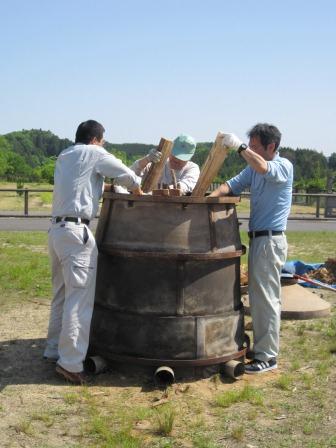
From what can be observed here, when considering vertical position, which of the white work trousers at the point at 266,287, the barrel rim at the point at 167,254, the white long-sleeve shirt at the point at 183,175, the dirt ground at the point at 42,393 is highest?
the white long-sleeve shirt at the point at 183,175

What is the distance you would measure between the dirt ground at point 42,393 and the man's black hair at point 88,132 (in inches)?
75.8

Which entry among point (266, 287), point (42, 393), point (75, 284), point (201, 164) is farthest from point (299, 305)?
point (201, 164)

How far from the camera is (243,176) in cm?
542

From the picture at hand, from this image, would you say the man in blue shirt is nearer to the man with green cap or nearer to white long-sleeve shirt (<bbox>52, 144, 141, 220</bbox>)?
the man with green cap

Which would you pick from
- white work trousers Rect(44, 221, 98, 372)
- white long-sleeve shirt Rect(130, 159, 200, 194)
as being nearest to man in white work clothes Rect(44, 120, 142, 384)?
white work trousers Rect(44, 221, 98, 372)

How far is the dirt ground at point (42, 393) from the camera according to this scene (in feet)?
12.7

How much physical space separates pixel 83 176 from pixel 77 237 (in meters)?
0.48

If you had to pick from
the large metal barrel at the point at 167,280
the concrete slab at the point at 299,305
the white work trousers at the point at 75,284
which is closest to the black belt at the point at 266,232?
the large metal barrel at the point at 167,280

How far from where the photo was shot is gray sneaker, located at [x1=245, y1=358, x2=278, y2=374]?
17.1 feet

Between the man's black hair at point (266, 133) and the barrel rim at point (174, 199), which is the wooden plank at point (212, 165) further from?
the man's black hair at point (266, 133)

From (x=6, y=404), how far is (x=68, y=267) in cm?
110

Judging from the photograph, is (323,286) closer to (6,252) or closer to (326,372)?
(326,372)

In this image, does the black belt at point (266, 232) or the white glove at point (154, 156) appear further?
the white glove at point (154, 156)

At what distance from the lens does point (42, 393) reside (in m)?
4.64
